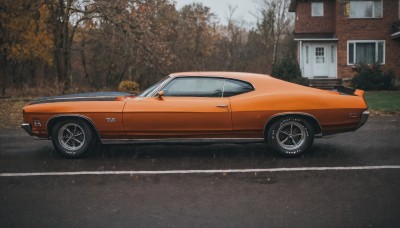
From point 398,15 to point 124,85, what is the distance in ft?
53.1

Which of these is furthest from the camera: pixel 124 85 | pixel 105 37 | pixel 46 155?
pixel 105 37

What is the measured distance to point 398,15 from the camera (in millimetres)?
27781

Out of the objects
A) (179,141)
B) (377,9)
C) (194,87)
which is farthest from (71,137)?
(377,9)

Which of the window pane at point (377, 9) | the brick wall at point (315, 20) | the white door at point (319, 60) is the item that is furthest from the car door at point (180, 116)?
the brick wall at point (315, 20)

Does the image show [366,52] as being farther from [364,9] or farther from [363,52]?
[364,9]

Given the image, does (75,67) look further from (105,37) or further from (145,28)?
(145,28)

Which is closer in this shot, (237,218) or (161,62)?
(237,218)

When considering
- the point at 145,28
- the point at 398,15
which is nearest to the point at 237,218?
the point at 145,28

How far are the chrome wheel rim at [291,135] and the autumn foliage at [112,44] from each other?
53.5 ft

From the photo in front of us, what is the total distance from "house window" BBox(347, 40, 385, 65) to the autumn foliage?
1026cm

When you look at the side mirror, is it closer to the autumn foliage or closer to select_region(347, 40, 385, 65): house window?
the autumn foliage

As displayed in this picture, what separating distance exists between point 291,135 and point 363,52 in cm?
2278

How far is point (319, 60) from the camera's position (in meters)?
29.5

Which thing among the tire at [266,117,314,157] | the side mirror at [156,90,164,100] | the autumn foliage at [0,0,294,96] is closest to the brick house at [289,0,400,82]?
the autumn foliage at [0,0,294,96]
